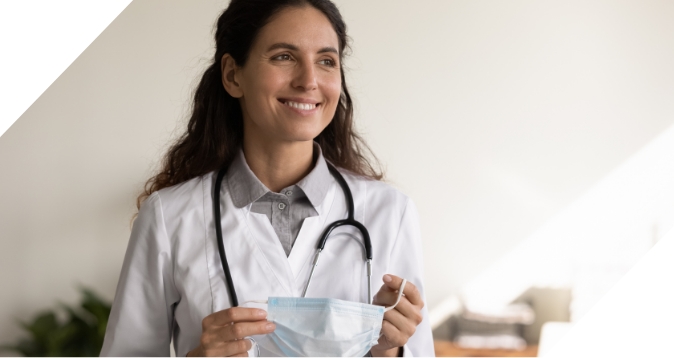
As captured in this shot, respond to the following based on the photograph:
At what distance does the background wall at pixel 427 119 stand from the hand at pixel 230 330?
1958 mm

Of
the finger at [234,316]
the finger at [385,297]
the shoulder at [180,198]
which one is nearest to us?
the finger at [234,316]

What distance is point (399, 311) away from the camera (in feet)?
3.83

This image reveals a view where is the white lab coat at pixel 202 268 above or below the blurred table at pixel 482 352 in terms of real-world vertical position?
below

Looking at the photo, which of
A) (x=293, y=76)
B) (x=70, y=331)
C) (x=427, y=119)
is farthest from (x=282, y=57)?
(x=70, y=331)

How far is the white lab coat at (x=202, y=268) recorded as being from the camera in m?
1.23

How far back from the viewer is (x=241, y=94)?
1349 mm

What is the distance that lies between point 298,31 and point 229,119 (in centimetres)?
30

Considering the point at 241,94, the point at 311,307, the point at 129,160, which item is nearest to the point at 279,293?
the point at 311,307

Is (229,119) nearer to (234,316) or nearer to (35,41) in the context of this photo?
(35,41)

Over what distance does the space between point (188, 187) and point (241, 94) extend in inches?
9.0

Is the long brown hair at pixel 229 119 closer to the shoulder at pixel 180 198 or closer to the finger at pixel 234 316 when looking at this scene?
the shoulder at pixel 180 198

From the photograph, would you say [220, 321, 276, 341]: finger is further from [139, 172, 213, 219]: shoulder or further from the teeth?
the teeth

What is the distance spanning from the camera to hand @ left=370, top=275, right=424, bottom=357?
1159 mm

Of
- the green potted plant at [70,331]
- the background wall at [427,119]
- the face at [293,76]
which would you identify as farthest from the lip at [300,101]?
the green potted plant at [70,331]
